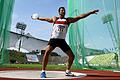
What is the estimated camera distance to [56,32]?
6.27 meters

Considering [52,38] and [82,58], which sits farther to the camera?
[82,58]

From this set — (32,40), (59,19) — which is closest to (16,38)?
(32,40)

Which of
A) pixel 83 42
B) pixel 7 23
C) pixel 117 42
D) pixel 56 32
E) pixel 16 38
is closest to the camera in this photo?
pixel 56 32

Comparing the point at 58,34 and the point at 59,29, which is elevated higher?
the point at 59,29

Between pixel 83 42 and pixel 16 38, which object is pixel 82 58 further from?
pixel 16 38

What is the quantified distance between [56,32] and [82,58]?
9.30 m

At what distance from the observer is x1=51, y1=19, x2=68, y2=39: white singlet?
6.27 m

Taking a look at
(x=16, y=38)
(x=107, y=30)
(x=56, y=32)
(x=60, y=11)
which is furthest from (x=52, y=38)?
(x=16, y=38)

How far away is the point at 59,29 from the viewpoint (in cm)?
629

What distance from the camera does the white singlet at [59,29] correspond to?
6.27m

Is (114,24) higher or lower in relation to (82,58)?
higher

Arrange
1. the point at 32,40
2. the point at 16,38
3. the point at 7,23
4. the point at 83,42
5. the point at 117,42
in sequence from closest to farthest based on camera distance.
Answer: the point at 117,42, the point at 7,23, the point at 83,42, the point at 16,38, the point at 32,40

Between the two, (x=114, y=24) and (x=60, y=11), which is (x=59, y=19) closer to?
(x=60, y=11)

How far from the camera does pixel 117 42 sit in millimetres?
12844
